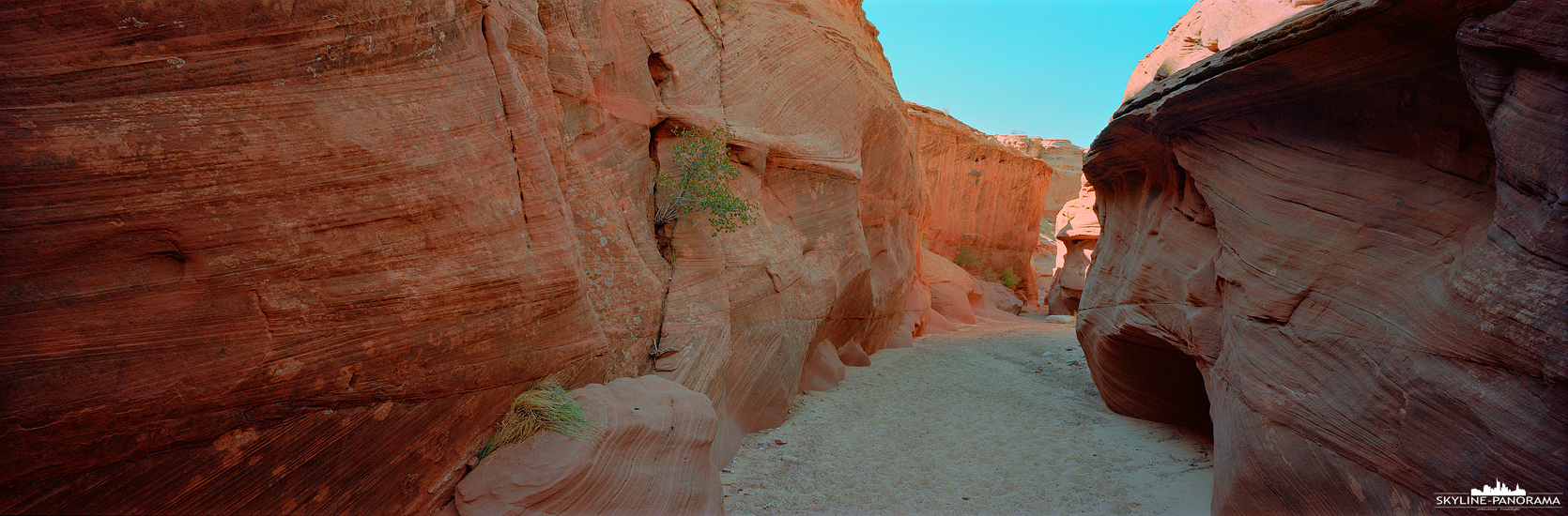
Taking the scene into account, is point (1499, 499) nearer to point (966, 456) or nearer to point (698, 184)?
point (966, 456)

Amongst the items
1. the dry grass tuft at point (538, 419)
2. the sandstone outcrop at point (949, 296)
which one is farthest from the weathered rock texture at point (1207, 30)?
the sandstone outcrop at point (949, 296)

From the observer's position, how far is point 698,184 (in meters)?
7.13

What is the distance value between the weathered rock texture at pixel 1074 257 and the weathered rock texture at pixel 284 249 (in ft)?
70.8

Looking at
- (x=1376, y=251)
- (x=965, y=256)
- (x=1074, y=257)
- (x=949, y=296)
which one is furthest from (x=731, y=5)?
(x=1074, y=257)

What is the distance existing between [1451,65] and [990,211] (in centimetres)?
2228

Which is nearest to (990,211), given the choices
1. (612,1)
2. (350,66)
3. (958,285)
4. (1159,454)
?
(958,285)

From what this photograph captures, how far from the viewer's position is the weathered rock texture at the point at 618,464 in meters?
4.16

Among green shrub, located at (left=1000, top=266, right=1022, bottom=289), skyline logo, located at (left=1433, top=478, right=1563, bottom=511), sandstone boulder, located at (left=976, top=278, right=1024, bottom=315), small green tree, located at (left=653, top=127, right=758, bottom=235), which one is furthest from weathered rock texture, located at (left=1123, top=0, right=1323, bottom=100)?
green shrub, located at (left=1000, top=266, right=1022, bottom=289)

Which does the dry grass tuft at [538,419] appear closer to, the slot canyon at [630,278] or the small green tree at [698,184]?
the slot canyon at [630,278]

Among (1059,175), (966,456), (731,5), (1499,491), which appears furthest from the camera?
(1059,175)

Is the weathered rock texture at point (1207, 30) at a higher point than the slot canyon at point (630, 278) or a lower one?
higher

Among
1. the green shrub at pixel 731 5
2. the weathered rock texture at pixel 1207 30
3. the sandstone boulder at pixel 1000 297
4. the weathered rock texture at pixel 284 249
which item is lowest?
the sandstone boulder at pixel 1000 297

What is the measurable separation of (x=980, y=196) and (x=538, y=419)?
910 inches

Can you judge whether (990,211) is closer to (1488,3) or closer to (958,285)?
(958,285)
